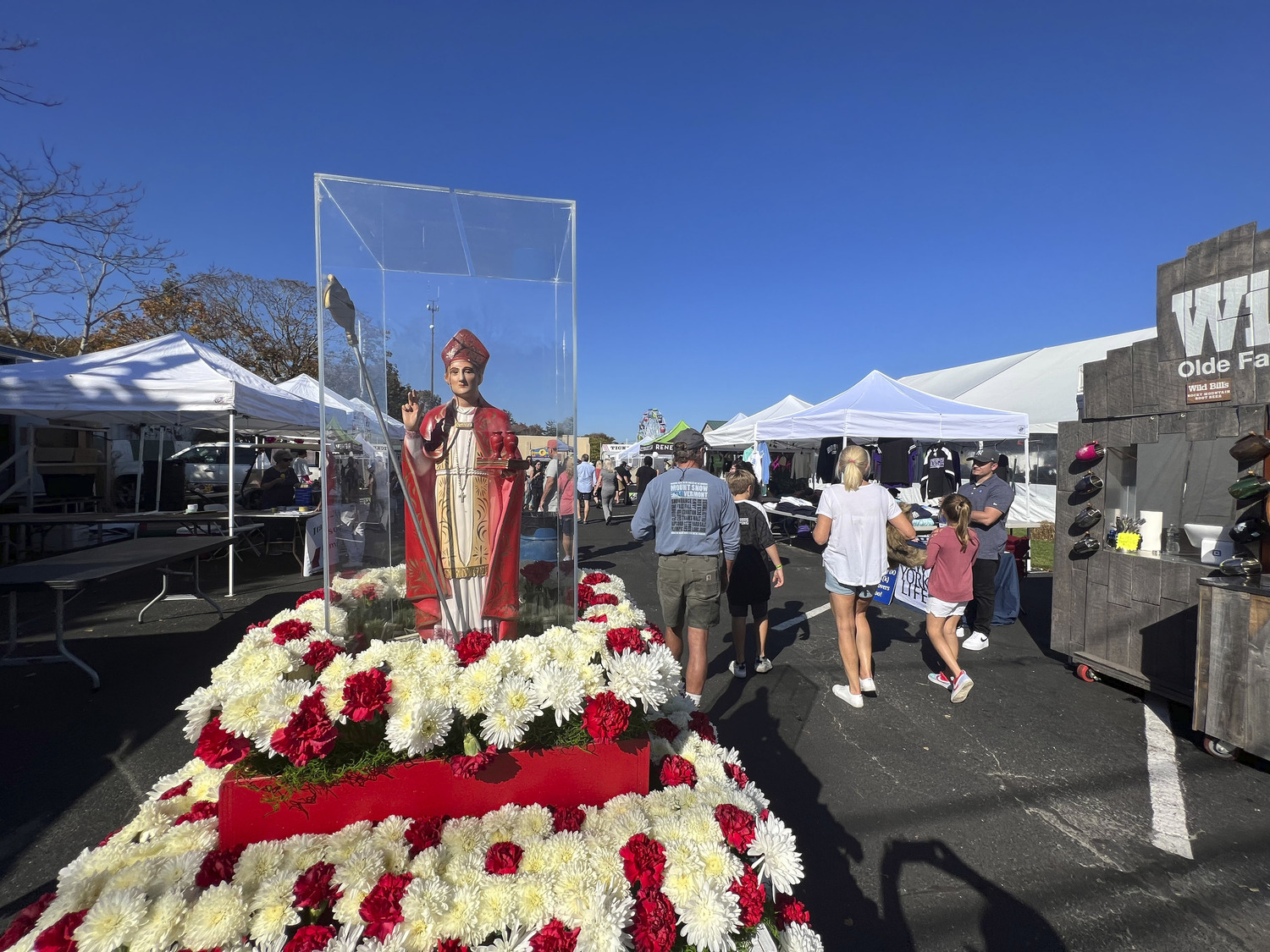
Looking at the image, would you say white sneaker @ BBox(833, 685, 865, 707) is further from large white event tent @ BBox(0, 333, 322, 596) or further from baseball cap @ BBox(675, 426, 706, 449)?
large white event tent @ BBox(0, 333, 322, 596)

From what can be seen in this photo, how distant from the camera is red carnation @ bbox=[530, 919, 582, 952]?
53.5 inches

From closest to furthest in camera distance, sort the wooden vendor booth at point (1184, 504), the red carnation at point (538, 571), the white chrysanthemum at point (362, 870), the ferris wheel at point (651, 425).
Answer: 1. the white chrysanthemum at point (362, 870)
2. the red carnation at point (538, 571)
3. the wooden vendor booth at point (1184, 504)
4. the ferris wheel at point (651, 425)

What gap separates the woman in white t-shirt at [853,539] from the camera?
3939 mm

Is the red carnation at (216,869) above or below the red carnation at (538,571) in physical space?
below

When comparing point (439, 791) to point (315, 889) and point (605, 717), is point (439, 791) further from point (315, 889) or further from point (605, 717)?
point (605, 717)

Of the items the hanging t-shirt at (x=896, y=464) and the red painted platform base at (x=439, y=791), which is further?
the hanging t-shirt at (x=896, y=464)

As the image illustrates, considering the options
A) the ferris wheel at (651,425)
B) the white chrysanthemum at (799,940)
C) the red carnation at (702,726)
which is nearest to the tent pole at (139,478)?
the red carnation at (702,726)

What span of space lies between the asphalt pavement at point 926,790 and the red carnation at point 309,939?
5.83ft

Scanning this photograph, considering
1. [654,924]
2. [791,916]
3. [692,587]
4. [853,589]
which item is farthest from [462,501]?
[853,589]

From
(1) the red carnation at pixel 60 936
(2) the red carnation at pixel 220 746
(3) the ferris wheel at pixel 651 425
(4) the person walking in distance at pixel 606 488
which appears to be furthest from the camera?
(3) the ferris wheel at pixel 651 425

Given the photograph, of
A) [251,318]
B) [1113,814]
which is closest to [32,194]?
[251,318]

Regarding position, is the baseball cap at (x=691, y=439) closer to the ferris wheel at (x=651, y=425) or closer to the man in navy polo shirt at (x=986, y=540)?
the man in navy polo shirt at (x=986, y=540)

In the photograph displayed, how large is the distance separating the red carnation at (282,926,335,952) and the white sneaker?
3.67 metres

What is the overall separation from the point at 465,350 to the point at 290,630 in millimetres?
1193
